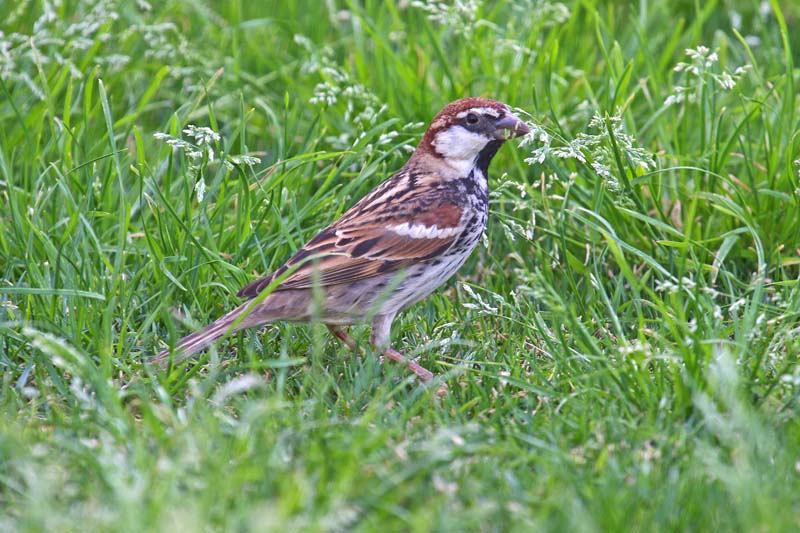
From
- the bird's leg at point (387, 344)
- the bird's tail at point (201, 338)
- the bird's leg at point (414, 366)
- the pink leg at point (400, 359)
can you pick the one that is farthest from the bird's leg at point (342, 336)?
the bird's tail at point (201, 338)

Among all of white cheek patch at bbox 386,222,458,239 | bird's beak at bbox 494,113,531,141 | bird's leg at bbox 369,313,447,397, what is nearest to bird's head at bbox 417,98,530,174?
bird's beak at bbox 494,113,531,141

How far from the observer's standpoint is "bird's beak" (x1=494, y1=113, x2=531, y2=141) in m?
4.88

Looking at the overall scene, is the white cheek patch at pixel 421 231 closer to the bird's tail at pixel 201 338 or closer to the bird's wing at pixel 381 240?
the bird's wing at pixel 381 240

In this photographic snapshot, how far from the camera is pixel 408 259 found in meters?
4.66

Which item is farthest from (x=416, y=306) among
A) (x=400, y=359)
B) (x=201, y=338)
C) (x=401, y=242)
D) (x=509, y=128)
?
(x=201, y=338)

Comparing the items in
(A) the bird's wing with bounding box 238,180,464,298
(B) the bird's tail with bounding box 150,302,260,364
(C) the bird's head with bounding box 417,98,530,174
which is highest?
(C) the bird's head with bounding box 417,98,530,174

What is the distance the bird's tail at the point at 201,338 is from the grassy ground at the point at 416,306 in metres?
0.06

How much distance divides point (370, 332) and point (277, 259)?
1.99 feet

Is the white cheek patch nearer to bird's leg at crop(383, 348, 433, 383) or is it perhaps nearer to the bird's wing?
the bird's wing

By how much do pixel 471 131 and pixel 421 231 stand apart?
58cm

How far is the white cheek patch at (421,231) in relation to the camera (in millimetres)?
4711

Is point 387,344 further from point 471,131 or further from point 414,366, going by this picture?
point 471,131

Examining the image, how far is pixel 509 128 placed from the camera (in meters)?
4.93

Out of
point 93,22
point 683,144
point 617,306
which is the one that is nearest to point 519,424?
point 617,306
